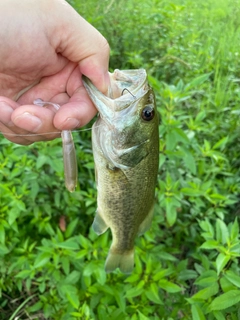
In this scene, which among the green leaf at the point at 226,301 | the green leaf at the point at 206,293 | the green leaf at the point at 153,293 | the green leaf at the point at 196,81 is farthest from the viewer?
the green leaf at the point at 196,81

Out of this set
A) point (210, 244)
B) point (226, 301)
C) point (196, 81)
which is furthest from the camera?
point (196, 81)

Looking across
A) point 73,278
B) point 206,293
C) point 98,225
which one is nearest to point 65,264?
point 73,278

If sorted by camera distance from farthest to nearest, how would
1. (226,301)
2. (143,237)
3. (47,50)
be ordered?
(143,237) < (47,50) < (226,301)

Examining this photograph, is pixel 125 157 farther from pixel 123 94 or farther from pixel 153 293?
pixel 153 293

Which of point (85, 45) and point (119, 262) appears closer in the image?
point (85, 45)

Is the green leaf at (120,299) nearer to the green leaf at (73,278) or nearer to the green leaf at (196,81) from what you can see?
the green leaf at (73,278)

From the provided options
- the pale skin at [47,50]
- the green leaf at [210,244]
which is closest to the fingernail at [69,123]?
the pale skin at [47,50]

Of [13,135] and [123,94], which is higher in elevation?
[123,94]

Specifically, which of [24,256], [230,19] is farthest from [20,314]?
[230,19]

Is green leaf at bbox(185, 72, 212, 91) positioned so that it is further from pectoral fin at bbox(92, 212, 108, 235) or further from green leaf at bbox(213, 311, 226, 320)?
green leaf at bbox(213, 311, 226, 320)
